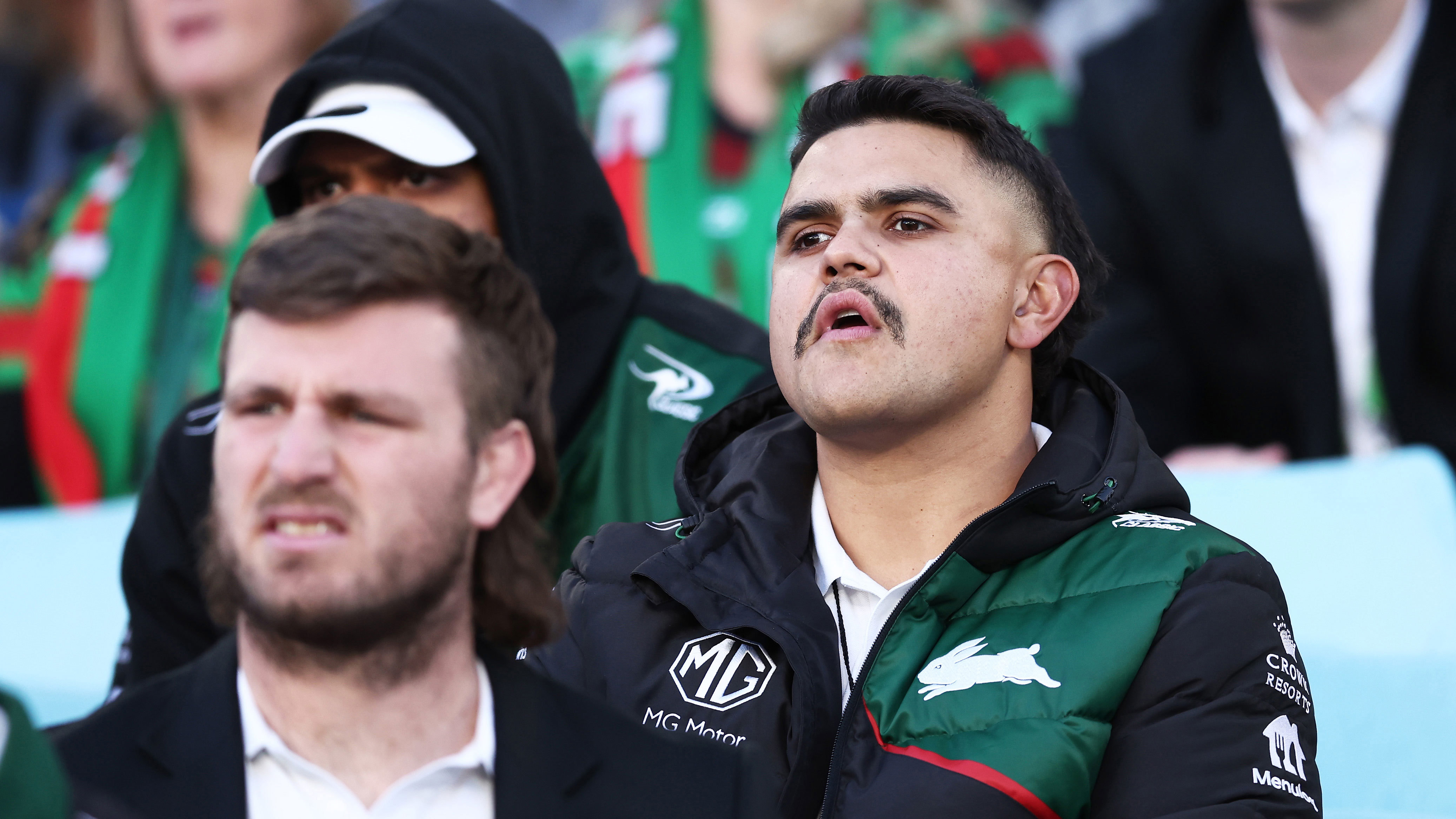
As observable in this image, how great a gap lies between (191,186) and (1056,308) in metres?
3.05

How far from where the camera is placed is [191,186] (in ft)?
15.6

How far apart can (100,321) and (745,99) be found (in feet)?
6.28

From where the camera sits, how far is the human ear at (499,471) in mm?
1616

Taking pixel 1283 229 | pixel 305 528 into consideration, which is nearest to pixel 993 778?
pixel 305 528

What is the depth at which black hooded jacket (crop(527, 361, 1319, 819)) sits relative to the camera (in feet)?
6.69

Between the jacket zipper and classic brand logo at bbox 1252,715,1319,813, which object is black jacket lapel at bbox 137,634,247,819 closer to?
the jacket zipper

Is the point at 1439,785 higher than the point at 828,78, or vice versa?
the point at 828,78

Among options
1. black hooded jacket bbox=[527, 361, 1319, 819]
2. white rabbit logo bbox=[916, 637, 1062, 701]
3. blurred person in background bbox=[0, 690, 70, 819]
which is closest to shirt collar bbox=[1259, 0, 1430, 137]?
black hooded jacket bbox=[527, 361, 1319, 819]

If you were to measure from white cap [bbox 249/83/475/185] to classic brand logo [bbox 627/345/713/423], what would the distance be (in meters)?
0.51

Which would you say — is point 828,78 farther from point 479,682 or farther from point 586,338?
point 479,682

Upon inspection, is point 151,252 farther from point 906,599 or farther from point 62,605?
point 906,599

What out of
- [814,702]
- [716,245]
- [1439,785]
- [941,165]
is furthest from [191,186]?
[1439,785]

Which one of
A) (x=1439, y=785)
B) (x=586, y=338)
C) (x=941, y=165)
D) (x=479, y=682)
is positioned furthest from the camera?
(x=586, y=338)

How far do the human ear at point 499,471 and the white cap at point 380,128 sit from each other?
1134 mm
